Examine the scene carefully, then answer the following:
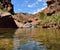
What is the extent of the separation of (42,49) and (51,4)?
83806 millimetres

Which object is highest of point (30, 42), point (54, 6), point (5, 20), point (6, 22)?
point (30, 42)

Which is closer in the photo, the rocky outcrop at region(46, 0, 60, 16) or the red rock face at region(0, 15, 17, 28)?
the red rock face at region(0, 15, 17, 28)

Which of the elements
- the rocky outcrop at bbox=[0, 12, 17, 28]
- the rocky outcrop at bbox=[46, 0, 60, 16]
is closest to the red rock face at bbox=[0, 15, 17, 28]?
the rocky outcrop at bbox=[0, 12, 17, 28]

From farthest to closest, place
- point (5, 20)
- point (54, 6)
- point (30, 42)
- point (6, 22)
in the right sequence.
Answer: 1. point (54, 6)
2. point (6, 22)
3. point (5, 20)
4. point (30, 42)

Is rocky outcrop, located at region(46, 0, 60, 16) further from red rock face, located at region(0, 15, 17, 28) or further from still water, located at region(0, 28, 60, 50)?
still water, located at region(0, 28, 60, 50)

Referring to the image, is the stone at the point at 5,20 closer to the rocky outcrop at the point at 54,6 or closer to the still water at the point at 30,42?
the rocky outcrop at the point at 54,6

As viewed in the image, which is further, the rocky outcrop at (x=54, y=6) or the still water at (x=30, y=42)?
the rocky outcrop at (x=54, y=6)

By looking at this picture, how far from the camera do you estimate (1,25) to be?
67.2 metres

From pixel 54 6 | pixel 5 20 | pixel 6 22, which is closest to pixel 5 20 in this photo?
pixel 5 20

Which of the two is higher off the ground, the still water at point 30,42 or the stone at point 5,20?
the still water at point 30,42

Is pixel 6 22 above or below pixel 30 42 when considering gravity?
below

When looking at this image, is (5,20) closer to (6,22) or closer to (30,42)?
(6,22)

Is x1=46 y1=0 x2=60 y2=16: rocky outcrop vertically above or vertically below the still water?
below

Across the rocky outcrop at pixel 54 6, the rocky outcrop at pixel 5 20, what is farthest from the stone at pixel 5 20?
the rocky outcrop at pixel 54 6
